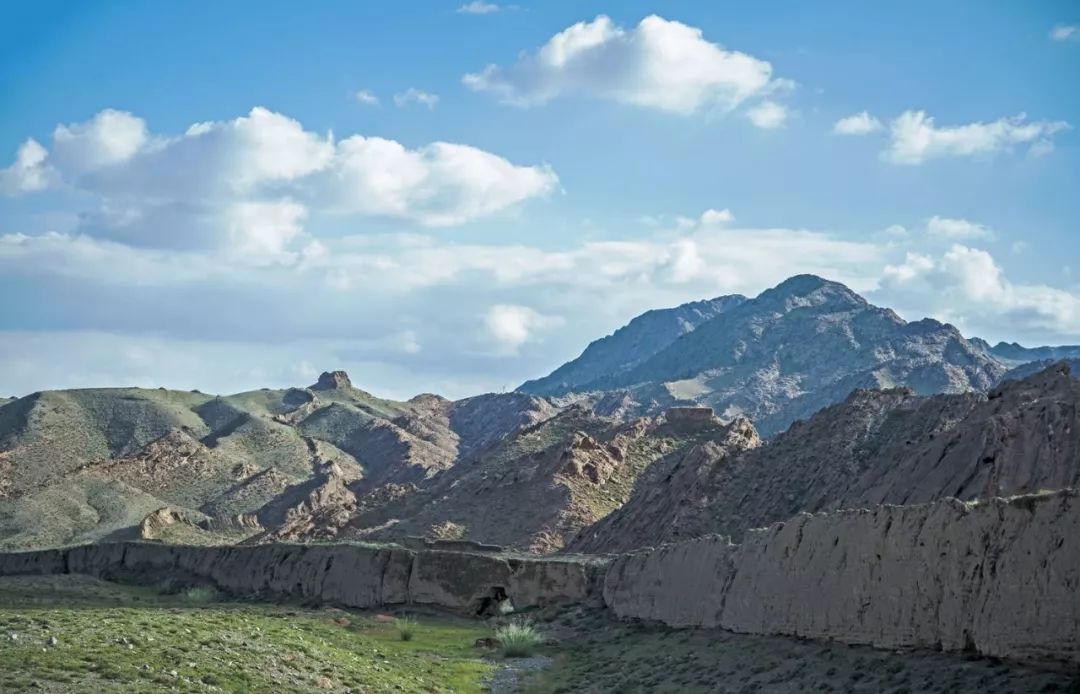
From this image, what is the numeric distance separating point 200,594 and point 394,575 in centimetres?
808

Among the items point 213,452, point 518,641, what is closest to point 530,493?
point 518,641

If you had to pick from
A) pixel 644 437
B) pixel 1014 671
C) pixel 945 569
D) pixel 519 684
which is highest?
pixel 644 437

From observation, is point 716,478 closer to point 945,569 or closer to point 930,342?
point 945,569

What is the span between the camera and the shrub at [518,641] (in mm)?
36688

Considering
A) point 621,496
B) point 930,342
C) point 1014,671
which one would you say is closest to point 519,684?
point 1014,671

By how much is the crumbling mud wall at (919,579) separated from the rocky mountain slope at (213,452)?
2161 inches

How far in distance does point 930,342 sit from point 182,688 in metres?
170

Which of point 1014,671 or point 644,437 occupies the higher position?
point 644,437

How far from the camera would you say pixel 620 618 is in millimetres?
38688

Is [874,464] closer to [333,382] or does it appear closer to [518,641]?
[518,641]

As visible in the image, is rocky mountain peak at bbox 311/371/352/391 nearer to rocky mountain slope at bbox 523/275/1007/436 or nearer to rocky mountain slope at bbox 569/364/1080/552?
rocky mountain slope at bbox 523/275/1007/436

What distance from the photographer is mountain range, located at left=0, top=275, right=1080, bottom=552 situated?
1781 inches

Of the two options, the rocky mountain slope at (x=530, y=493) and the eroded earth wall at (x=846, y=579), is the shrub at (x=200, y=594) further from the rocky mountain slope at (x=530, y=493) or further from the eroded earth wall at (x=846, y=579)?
the rocky mountain slope at (x=530, y=493)

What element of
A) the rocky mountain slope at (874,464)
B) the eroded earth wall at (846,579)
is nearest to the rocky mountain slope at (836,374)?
the rocky mountain slope at (874,464)
